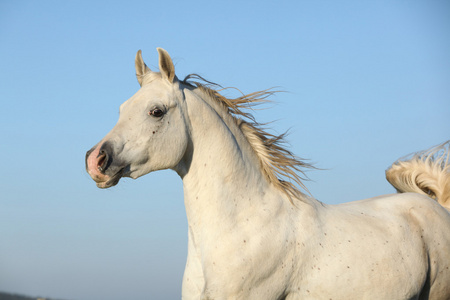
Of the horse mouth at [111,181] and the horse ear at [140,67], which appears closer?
the horse mouth at [111,181]

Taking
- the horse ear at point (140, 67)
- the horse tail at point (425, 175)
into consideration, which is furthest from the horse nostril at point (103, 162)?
the horse tail at point (425, 175)

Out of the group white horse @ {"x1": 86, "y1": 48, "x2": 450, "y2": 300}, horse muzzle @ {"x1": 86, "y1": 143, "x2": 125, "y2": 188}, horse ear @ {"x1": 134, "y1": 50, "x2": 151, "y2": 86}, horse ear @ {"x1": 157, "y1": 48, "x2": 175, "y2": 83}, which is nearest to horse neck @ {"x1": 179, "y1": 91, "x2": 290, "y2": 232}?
white horse @ {"x1": 86, "y1": 48, "x2": 450, "y2": 300}

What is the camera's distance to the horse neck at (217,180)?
477 cm

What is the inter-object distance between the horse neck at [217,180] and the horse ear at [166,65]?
0.23 m

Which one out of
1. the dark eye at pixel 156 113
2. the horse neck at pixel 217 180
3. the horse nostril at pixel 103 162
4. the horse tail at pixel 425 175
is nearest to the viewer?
the horse nostril at pixel 103 162

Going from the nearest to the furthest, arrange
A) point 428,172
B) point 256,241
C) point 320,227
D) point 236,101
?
1. point 256,241
2. point 320,227
3. point 236,101
4. point 428,172

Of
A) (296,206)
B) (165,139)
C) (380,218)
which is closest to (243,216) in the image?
(296,206)

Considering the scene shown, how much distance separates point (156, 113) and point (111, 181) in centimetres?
71

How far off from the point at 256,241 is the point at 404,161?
3.52 meters

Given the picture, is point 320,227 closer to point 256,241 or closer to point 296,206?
point 296,206

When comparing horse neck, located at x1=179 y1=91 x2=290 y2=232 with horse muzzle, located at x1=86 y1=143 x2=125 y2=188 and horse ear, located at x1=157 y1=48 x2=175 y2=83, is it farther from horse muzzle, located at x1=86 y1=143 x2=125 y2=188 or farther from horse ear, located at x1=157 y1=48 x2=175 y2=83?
horse muzzle, located at x1=86 y1=143 x2=125 y2=188

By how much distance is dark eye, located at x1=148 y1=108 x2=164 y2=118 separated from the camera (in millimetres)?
4672

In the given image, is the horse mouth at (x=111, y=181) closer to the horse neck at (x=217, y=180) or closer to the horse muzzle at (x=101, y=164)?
the horse muzzle at (x=101, y=164)

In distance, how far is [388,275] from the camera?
522 centimetres
